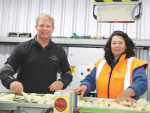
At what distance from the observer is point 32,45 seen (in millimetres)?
1735

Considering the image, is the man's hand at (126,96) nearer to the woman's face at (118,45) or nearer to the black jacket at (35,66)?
the woman's face at (118,45)

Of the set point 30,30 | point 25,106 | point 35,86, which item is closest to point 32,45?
point 35,86

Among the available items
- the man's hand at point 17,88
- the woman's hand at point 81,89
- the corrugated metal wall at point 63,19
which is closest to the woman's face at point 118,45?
the woman's hand at point 81,89

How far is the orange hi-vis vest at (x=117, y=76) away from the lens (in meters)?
1.31

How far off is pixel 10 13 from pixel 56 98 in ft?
11.4

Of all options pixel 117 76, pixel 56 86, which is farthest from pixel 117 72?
pixel 56 86

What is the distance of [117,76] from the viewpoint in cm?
134

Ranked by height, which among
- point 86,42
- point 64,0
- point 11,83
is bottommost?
point 11,83

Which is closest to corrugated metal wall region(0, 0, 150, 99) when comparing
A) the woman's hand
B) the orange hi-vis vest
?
the orange hi-vis vest

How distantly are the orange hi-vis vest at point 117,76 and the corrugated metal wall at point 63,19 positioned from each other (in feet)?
6.56

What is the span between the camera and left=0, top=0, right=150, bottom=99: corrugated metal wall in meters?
3.28

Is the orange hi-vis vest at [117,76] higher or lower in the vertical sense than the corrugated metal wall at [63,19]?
lower

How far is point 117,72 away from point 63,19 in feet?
7.85

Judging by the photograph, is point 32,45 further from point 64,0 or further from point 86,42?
point 64,0
